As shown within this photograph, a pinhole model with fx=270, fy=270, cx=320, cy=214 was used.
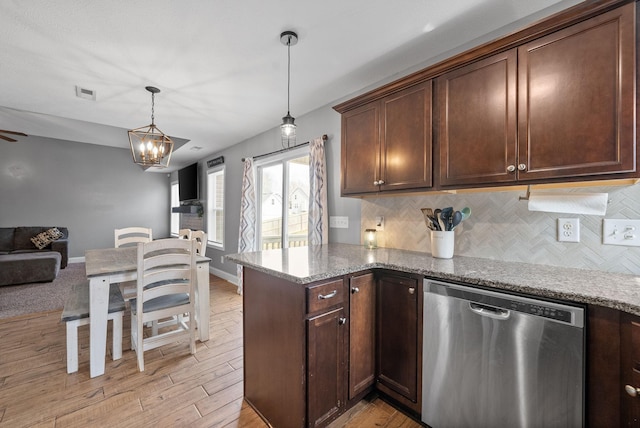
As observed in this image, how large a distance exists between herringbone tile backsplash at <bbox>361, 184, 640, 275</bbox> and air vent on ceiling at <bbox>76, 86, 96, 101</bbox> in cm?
320

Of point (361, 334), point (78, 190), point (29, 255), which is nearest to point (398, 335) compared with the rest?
point (361, 334)

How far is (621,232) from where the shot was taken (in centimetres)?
138

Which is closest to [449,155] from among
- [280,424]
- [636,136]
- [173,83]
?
[636,136]

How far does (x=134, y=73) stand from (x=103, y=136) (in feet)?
14.1

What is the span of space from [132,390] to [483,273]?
243 cm

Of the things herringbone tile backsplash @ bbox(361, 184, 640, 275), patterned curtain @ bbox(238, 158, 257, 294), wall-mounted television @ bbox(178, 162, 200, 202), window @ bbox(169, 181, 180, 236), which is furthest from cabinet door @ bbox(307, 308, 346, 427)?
window @ bbox(169, 181, 180, 236)

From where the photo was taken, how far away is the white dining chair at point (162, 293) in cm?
210

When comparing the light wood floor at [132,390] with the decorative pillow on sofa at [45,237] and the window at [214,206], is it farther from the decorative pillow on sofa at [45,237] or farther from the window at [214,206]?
the decorative pillow on sofa at [45,237]

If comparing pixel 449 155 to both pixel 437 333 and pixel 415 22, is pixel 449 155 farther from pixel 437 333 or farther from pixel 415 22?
pixel 437 333

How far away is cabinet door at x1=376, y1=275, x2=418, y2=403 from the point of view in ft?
5.17

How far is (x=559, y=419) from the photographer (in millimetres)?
1115

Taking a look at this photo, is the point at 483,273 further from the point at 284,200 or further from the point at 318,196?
the point at 284,200

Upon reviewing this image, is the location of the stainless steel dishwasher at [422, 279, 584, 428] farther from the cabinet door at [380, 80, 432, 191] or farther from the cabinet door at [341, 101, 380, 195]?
the cabinet door at [341, 101, 380, 195]

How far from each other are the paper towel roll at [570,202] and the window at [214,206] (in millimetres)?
5022
